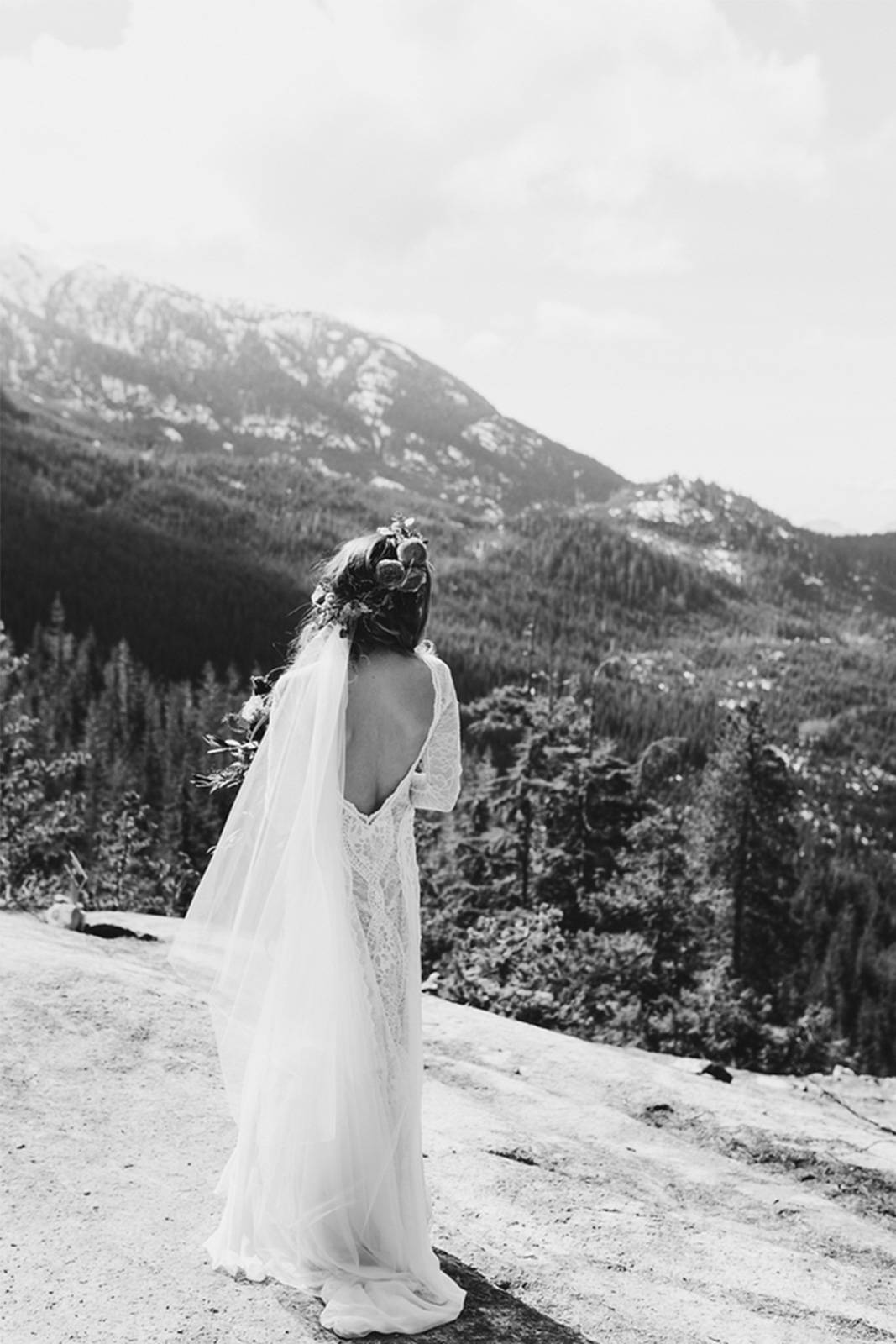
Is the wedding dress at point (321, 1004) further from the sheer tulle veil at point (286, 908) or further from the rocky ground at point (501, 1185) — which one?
the rocky ground at point (501, 1185)

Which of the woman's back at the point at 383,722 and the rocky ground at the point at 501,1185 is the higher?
the woman's back at the point at 383,722

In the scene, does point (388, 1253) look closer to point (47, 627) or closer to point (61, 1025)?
point (61, 1025)

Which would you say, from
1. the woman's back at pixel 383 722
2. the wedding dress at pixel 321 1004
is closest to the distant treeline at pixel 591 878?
the wedding dress at pixel 321 1004

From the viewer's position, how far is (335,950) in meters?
4.89

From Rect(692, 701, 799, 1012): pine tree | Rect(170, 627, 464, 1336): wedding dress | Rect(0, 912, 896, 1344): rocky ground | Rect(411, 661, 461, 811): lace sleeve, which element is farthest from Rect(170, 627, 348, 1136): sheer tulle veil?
Rect(692, 701, 799, 1012): pine tree

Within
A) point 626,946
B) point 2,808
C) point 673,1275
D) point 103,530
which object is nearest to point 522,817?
point 626,946

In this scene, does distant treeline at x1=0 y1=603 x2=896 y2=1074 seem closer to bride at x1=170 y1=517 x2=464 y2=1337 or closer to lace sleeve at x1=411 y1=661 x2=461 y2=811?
bride at x1=170 y1=517 x2=464 y2=1337

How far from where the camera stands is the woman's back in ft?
16.3

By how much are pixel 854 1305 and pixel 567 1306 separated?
1.88 m

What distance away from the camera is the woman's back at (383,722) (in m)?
4.96

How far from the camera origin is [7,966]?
943cm

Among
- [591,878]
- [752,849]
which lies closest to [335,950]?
[591,878]

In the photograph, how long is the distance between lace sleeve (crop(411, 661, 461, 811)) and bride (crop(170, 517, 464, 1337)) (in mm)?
18

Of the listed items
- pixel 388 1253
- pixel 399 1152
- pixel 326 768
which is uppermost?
pixel 326 768
